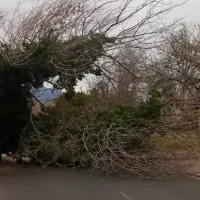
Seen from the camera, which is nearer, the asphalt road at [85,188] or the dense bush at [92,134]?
the asphalt road at [85,188]

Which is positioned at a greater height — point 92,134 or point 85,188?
point 92,134

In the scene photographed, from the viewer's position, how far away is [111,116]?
1501cm

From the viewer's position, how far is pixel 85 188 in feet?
35.8

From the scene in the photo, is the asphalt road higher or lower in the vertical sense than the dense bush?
lower

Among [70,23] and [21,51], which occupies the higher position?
[70,23]

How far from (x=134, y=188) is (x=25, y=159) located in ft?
21.2

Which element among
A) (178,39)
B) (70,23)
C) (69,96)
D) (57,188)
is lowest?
(57,188)

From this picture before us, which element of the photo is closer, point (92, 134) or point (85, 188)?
point (85, 188)

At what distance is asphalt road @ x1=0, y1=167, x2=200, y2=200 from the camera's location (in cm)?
973

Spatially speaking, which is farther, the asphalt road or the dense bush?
the dense bush

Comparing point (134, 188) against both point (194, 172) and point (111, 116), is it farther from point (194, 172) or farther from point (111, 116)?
point (111, 116)

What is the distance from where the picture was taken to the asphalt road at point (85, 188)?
31.9ft

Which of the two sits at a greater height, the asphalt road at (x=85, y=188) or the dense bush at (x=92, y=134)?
the dense bush at (x=92, y=134)

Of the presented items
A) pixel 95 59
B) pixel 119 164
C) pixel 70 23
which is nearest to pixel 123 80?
pixel 95 59
